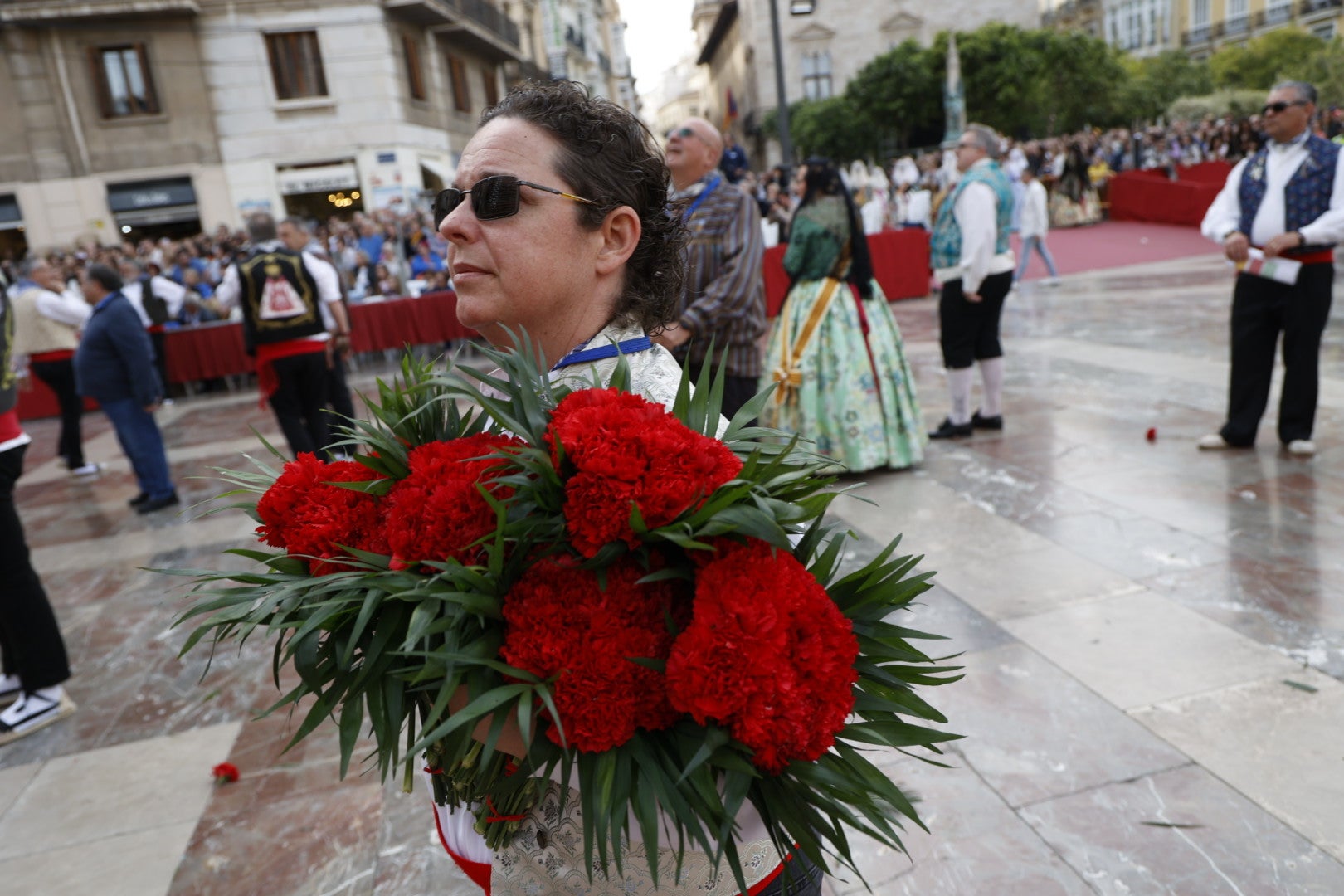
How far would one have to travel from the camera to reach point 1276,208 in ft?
16.2

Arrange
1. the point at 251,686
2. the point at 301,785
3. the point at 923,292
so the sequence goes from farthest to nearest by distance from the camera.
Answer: the point at 923,292 < the point at 251,686 < the point at 301,785

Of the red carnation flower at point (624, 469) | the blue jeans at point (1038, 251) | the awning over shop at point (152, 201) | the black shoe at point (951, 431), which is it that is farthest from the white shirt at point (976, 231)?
the awning over shop at point (152, 201)

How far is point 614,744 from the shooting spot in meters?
1.04

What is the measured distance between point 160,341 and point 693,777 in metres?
12.1

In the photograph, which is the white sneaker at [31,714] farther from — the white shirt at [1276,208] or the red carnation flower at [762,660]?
the white shirt at [1276,208]

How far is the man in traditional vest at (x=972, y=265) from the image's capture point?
5.66 meters

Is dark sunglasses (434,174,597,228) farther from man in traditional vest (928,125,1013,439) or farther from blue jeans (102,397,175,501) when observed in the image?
blue jeans (102,397,175,501)

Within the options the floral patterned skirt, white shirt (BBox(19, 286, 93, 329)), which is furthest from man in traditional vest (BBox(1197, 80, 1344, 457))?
white shirt (BBox(19, 286, 93, 329))

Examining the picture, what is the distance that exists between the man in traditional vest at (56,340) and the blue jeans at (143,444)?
5.98 ft

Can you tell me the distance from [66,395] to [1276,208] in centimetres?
897

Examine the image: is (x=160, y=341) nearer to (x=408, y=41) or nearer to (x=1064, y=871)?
(x=1064, y=871)

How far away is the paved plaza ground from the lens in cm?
240

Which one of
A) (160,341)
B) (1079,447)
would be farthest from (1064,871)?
(160,341)

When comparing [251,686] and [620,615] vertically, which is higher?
[620,615]
